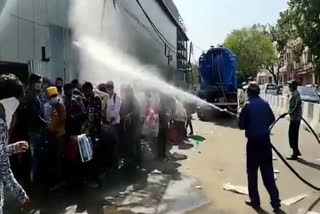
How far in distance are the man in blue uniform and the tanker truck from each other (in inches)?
578

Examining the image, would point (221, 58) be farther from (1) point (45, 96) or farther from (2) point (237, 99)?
(1) point (45, 96)

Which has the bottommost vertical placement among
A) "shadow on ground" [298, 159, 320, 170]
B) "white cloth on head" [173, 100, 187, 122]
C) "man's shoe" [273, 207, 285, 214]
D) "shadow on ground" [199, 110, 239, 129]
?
"man's shoe" [273, 207, 285, 214]

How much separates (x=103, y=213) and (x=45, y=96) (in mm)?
1965

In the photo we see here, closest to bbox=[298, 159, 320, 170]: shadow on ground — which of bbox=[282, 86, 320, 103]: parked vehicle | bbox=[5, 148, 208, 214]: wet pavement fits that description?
bbox=[5, 148, 208, 214]: wet pavement

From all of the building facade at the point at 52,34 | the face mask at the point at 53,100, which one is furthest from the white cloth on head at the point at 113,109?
the building facade at the point at 52,34

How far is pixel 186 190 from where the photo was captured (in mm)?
7840

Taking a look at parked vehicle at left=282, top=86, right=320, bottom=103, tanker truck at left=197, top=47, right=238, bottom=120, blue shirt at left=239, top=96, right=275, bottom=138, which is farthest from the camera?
parked vehicle at left=282, top=86, right=320, bottom=103

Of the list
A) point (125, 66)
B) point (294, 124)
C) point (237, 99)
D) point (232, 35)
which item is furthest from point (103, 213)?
point (232, 35)

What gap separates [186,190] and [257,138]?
162 centimetres

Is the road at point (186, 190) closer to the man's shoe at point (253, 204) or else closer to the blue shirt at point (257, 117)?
the man's shoe at point (253, 204)

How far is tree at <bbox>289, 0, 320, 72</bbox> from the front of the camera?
32.9m

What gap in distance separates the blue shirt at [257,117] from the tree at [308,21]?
27275 mm

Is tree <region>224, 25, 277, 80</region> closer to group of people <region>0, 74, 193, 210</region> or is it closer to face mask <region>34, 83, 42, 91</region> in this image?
group of people <region>0, 74, 193, 210</region>

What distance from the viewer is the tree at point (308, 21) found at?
32.9 meters
